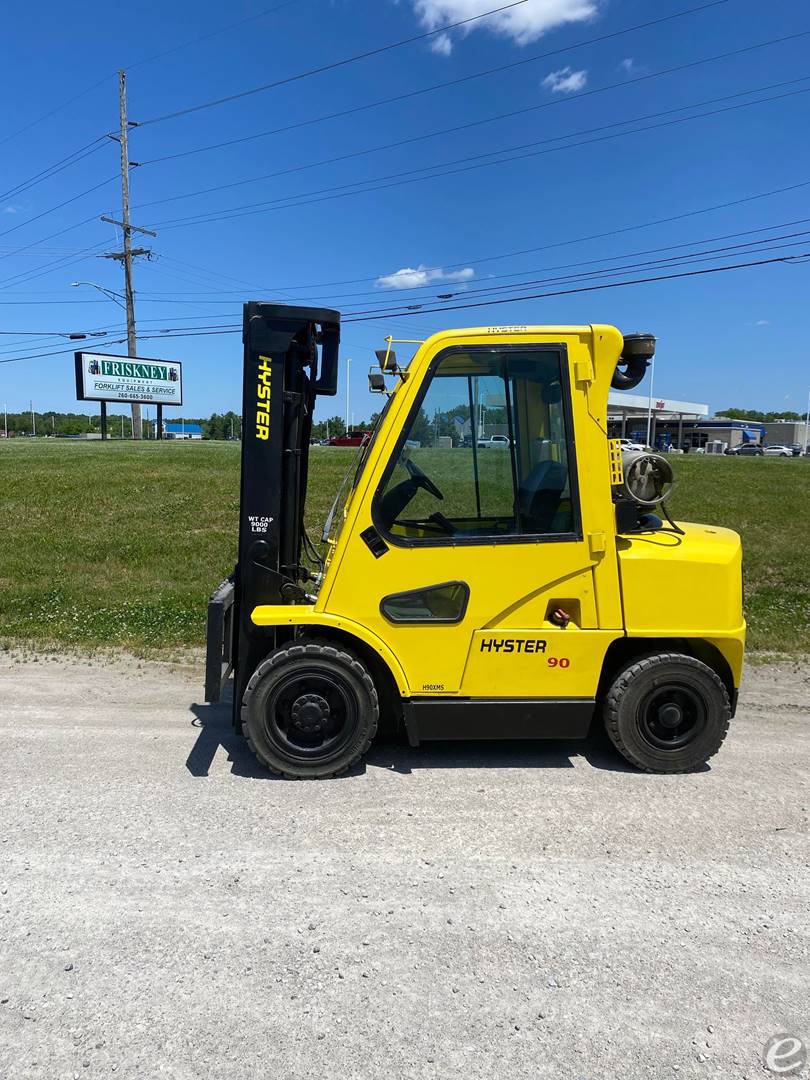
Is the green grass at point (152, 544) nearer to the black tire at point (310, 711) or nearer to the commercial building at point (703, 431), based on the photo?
the black tire at point (310, 711)

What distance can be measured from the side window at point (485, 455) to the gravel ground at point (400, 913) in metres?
1.48

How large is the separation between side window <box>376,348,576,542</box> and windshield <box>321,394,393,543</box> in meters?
0.24

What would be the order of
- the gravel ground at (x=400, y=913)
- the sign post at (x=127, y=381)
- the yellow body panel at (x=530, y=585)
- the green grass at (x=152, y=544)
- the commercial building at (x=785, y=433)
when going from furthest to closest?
the commercial building at (x=785, y=433) < the sign post at (x=127, y=381) < the green grass at (x=152, y=544) < the yellow body panel at (x=530, y=585) < the gravel ground at (x=400, y=913)

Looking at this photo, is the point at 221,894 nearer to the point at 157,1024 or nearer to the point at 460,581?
the point at 157,1024

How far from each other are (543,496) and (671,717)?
1.49m

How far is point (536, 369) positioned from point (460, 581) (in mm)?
1237

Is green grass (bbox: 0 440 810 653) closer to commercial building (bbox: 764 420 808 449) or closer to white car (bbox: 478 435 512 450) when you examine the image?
white car (bbox: 478 435 512 450)

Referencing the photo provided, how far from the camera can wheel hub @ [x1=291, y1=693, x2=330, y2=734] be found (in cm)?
393

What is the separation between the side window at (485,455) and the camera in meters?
3.87

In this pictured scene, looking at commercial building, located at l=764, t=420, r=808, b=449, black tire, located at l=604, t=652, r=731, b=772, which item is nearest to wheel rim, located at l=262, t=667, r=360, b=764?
black tire, located at l=604, t=652, r=731, b=772

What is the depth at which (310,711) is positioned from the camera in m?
3.93

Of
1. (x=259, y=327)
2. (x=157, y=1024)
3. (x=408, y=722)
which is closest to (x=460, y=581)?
(x=408, y=722)

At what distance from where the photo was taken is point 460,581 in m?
3.89

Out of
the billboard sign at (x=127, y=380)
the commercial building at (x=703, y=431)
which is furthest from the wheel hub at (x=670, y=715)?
the commercial building at (x=703, y=431)
